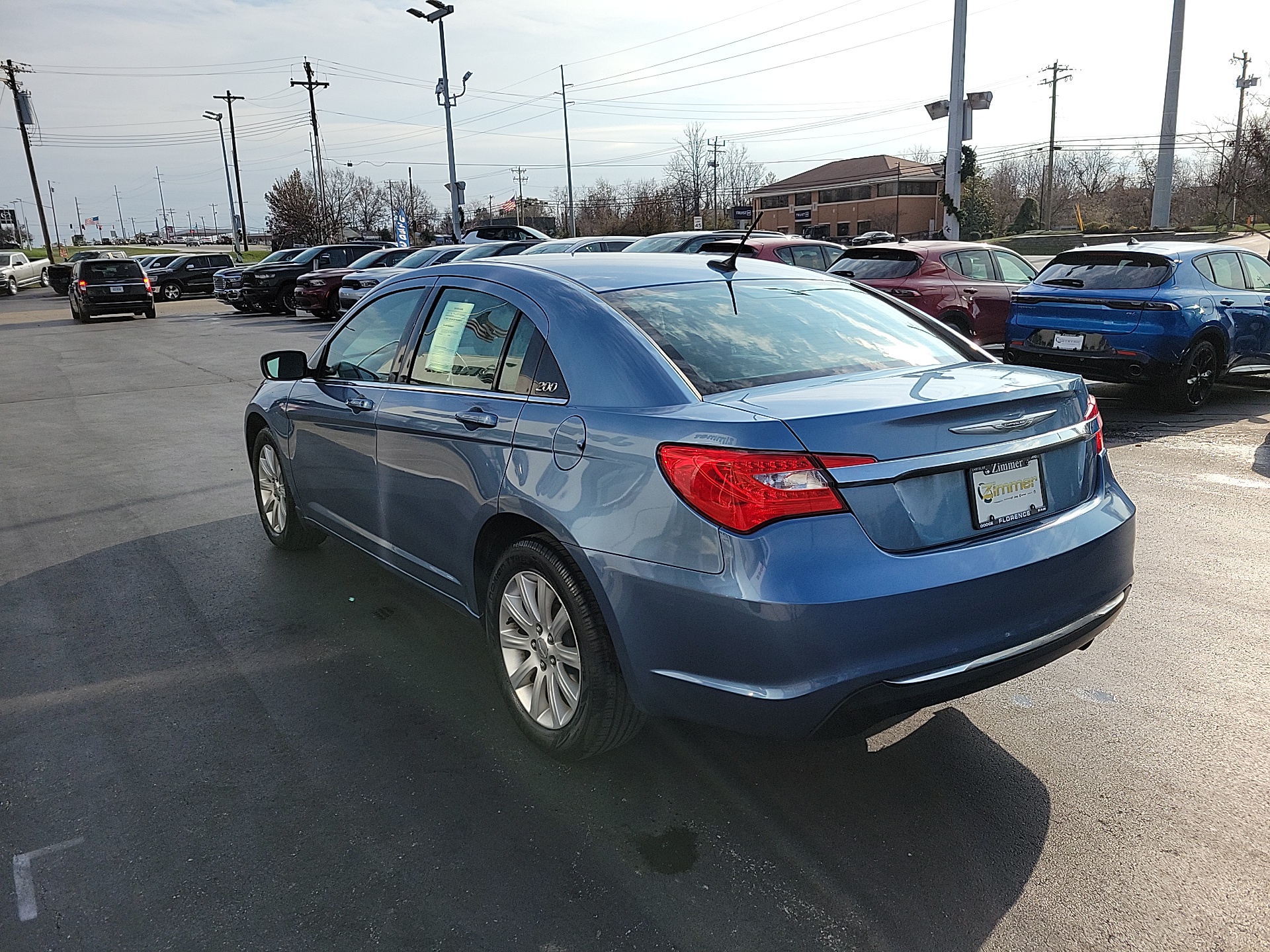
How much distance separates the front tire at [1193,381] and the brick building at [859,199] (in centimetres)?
8350

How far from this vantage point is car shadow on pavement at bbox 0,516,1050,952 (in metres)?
2.49

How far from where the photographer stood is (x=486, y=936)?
2.43 meters

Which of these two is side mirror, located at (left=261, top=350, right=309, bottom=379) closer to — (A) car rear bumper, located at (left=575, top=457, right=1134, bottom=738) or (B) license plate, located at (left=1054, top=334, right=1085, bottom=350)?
(A) car rear bumper, located at (left=575, top=457, right=1134, bottom=738)

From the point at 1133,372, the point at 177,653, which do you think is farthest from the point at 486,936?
the point at 1133,372

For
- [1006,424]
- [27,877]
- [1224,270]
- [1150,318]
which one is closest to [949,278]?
[1224,270]

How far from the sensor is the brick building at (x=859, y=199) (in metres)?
97.0

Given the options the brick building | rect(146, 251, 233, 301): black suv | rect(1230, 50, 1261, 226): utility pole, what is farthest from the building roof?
rect(146, 251, 233, 301): black suv

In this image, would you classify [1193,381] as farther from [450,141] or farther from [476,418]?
[450,141]

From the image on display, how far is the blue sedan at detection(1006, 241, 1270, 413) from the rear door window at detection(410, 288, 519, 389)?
24.1 feet

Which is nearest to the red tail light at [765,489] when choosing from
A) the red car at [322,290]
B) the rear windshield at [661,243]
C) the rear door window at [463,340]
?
the rear door window at [463,340]

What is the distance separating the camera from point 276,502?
18.1 ft

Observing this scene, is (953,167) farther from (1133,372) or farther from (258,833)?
(258,833)

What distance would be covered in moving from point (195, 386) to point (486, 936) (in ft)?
40.7

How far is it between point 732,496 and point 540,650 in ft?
3.46
